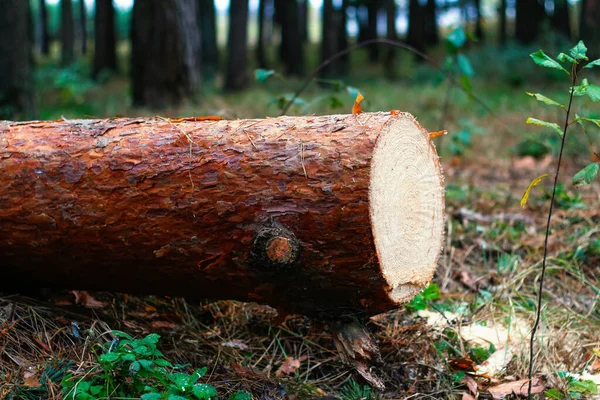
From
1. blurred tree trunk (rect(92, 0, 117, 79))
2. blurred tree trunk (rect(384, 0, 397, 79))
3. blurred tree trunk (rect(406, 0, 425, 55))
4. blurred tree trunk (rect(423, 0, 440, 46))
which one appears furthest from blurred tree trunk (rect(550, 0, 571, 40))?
blurred tree trunk (rect(92, 0, 117, 79))

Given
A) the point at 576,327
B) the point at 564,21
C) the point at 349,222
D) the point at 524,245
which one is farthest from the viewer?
the point at 564,21

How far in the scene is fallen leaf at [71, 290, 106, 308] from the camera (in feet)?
9.27

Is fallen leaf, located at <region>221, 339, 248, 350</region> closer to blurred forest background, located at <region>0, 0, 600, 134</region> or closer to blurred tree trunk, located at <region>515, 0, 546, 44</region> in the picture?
blurred forest background, located at <region>0, 0, 600, 134</region>

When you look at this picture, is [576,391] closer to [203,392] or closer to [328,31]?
[203,392]

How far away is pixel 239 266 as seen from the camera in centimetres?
223

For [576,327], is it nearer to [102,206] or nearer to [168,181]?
[168,181]

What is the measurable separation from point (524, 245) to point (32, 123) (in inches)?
114

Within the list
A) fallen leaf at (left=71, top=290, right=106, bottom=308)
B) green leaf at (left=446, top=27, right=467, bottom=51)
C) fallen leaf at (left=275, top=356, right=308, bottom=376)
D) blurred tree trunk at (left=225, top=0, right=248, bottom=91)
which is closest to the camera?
fallen leaf at (left=275, top=356, right=308, bottom=376)

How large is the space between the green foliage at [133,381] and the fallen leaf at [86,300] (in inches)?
29.9

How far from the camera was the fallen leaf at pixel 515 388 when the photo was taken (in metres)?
2.34

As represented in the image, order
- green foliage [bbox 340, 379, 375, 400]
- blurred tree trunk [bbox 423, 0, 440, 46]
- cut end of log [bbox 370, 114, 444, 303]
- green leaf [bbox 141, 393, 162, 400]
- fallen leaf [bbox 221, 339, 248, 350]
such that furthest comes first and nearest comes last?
blurred tree trunk [bbox 423, 0, 440, 46] < fallen leaf [bbox 221, 339, 248, 350] < green foliage [bbox 340, 379, 375, 400] < cut end of log [bbox 370, 114, 444, 303] < green leaf [bbox 141, 393, 162, 400]

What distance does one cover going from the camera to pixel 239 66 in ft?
41.2

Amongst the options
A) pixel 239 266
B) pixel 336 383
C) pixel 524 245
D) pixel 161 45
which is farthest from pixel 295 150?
pixel 161 45

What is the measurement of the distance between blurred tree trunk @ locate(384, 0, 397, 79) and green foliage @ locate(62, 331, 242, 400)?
1327cm
